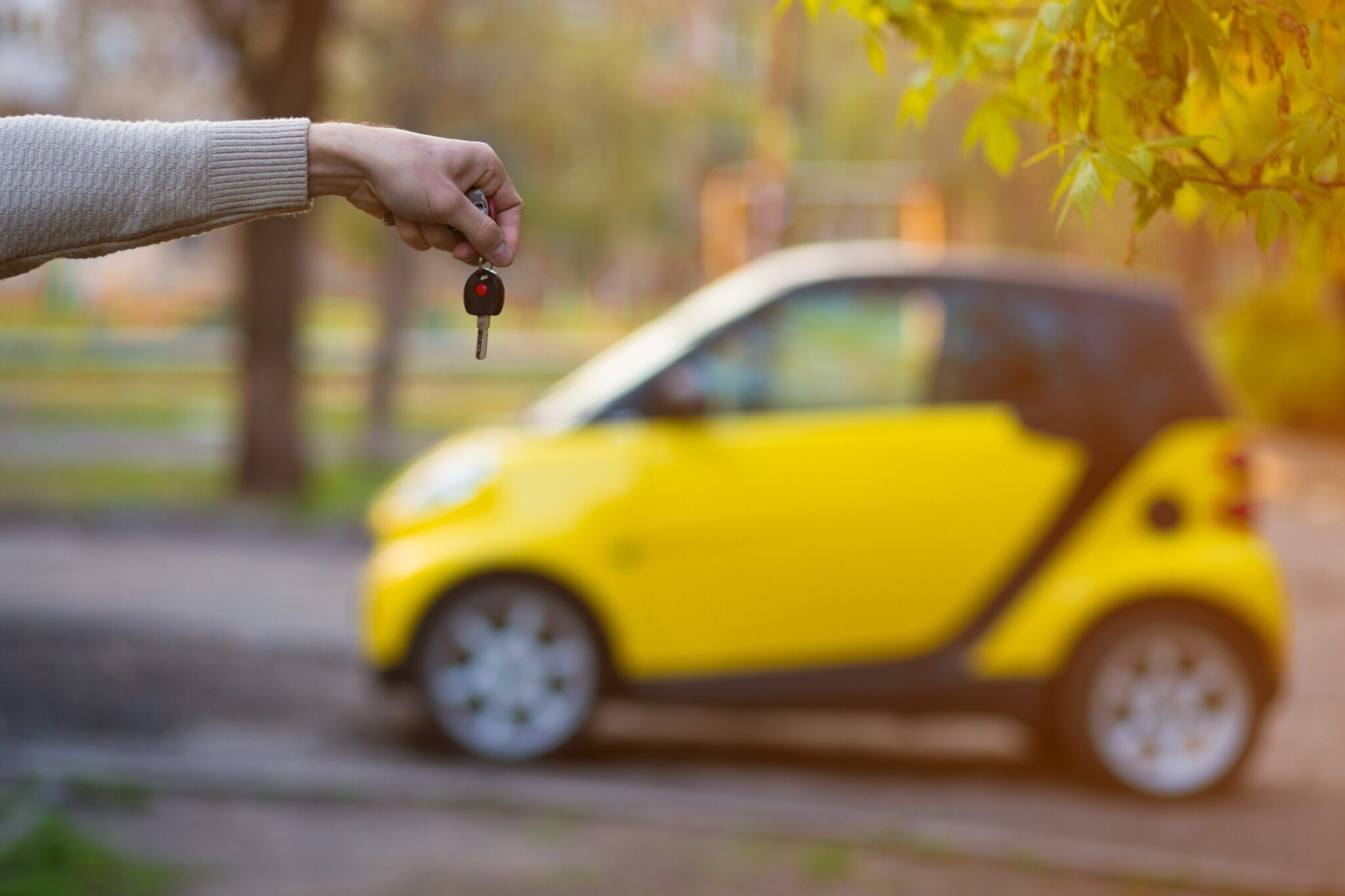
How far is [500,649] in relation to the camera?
6438mm

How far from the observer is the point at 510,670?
6.42 meters

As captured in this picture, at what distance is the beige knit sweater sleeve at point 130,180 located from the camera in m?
2.39

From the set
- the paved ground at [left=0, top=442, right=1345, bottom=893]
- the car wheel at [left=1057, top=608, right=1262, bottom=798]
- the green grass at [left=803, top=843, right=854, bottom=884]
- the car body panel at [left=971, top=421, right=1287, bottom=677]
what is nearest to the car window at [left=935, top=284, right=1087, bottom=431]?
the car body panel at [left=971, top=421, right=1287, bottom=677]

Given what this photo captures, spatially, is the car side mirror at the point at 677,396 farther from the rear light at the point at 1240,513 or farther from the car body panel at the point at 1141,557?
the rear light at the point at 1240,513

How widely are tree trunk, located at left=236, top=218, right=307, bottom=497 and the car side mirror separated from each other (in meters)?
7.36

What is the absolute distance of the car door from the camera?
20.6 ft

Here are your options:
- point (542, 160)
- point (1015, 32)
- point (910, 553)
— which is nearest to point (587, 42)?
point (542, 160)

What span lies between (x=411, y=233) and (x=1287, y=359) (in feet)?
64.9

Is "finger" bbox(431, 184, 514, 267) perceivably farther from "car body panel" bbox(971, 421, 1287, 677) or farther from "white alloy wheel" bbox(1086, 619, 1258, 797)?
"white alloy wheel" bbox(1086, 619, 1258, 797)

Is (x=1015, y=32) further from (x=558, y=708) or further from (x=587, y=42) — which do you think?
(x=587, y=42)

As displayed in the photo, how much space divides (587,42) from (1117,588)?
1406 cm

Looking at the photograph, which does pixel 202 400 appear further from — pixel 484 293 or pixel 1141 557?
pixel 484 293

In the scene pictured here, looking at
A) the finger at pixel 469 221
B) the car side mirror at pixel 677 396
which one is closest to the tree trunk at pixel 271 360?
the car side mirror at pixel 677 396

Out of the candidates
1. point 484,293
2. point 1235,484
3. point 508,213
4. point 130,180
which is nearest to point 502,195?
point 508,213
